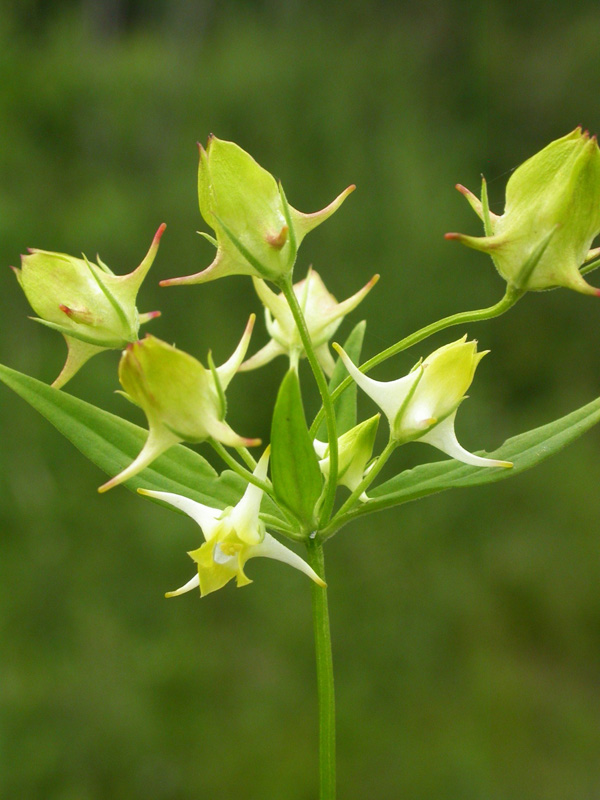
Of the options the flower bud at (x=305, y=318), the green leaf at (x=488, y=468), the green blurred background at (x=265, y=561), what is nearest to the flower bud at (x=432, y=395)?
the green leaf at (x=488, y=468)

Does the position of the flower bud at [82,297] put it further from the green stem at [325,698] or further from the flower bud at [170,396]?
the green stem at [325,698]

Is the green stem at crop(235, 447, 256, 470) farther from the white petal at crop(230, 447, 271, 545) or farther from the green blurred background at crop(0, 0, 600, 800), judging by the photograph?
the green blurred background at crop(0, 0, 600, 800)

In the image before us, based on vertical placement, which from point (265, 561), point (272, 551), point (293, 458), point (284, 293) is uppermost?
point (284, 293)

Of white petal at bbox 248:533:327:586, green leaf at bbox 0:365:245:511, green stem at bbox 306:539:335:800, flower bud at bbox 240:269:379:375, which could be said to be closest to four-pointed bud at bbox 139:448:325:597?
white petal at bbox 248:533:327:586

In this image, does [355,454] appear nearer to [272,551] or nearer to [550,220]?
[272,551]

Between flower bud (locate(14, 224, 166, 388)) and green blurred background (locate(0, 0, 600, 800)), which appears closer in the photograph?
flower bud (locate(14, 224, 166, 388))

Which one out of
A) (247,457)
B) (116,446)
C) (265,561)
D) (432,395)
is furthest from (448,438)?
(265,561)
